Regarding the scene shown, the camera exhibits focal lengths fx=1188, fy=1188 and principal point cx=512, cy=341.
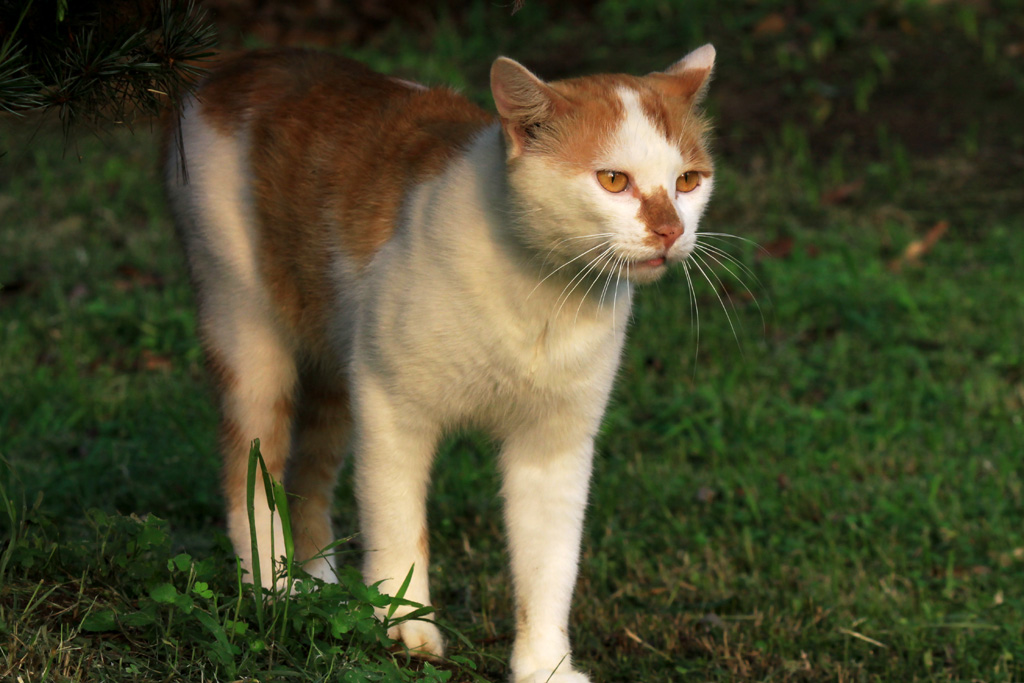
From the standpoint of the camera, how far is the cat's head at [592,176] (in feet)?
8.46

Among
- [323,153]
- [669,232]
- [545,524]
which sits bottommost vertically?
[545,524]

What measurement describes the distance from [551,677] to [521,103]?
53.1 inches

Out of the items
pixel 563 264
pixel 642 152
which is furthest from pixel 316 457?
pixel 642 152

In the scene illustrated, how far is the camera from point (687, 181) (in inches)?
110

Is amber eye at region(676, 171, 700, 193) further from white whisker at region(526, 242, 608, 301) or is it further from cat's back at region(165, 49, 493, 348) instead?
cat's back at region(165, 49, 493, 348)

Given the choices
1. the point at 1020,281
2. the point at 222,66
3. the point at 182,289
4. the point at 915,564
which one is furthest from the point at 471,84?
the point at 915,564

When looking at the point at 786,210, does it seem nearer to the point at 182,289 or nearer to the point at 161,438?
the point at 182,289

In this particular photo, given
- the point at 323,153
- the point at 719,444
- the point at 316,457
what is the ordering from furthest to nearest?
1. the point at 719,444
2. the point at 316,457
3. the point at 323,153

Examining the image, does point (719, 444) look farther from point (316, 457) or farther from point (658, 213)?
point (658, 213)

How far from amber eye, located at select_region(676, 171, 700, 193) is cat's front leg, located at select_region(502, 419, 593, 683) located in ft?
2.10

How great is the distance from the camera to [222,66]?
3621 mm

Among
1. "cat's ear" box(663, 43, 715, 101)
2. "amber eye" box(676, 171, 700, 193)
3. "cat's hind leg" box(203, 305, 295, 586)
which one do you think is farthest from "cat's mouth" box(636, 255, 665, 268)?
"cat's hind leg" box(203, 305, 295, 586)

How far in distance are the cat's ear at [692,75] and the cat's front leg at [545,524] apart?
865mm

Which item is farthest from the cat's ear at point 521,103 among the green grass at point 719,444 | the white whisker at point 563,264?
the green grass at point 719,444
